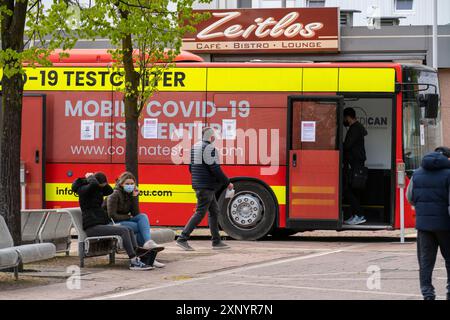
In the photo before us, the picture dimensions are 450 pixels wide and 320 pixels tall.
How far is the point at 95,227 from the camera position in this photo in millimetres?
14273

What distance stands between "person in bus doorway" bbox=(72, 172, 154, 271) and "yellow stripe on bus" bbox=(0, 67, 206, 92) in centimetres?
563

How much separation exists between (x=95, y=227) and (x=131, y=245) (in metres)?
0.52

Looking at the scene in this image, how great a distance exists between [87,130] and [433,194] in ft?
33.0

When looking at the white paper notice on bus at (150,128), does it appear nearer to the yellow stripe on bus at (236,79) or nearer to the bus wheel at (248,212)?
Answer: the yellow stripe on bus at (236,79)

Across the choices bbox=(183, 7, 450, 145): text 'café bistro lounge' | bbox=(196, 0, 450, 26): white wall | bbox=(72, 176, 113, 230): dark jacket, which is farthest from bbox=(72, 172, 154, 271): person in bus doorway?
bbox=(196, 0, 450, 26): white wall

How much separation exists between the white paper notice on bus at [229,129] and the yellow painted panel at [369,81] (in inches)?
78.2

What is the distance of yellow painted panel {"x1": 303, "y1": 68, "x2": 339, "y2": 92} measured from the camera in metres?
19.2

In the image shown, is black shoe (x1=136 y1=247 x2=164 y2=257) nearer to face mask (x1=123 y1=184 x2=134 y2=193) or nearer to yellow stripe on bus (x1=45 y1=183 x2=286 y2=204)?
face mask (x1=123 y1=184 x2=134 y2=193)

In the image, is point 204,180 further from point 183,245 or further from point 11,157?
point 11,157

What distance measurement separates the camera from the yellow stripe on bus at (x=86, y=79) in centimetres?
1972

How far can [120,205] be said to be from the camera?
1482 centimetres

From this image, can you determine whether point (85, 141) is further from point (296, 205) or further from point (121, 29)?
point (121, 29)

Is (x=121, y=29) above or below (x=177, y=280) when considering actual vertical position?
above
